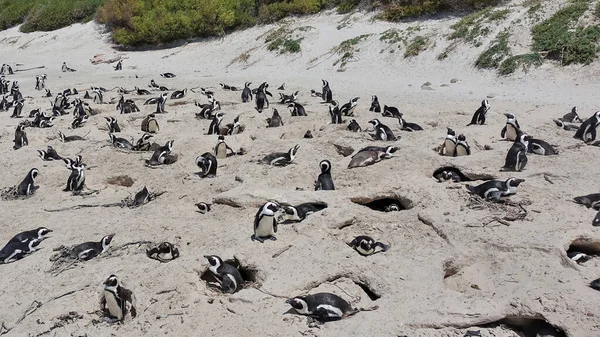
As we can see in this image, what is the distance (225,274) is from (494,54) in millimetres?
13221

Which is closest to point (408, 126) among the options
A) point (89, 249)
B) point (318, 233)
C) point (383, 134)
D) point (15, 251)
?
point (383, 134)

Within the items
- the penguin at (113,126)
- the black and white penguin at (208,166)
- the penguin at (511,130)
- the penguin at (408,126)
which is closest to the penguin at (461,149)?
the penguin at (511,130)

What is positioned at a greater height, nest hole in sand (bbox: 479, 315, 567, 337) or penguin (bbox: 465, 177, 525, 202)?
penguin (bbox: 465, 177, 525, 202)

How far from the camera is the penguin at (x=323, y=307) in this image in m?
4.82

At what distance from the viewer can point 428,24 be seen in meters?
Result: 20.5

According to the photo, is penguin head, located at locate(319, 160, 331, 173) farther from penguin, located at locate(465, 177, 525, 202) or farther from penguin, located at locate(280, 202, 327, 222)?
penguin, located at locate(465, 177, 525, 202)

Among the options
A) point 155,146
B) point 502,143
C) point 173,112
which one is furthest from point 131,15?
point 502,143

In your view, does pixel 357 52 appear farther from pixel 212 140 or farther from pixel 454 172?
pixel 454 172

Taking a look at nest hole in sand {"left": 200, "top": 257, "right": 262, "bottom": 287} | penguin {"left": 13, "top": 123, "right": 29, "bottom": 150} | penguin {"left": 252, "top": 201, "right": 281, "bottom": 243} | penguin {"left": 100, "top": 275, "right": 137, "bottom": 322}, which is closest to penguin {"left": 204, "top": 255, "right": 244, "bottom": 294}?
nest hole in sand {"left": 200, "top": 257, "right": 262, "bottom": 287}

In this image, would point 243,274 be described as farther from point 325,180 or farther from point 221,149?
point 221,149

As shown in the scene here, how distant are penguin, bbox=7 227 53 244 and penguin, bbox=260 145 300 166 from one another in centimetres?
336

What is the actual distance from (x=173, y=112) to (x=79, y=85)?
9409mm

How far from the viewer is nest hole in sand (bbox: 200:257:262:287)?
5656 millimetres

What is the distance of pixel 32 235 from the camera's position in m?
6.59
